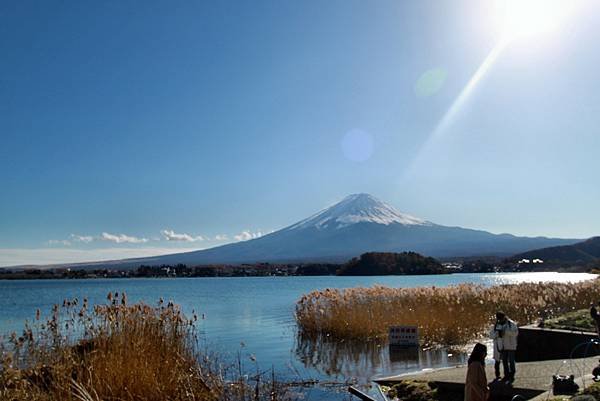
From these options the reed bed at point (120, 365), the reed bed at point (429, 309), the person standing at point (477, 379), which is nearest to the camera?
the person standing at point (477, 379)

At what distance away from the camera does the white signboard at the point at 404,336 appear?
52.2ft

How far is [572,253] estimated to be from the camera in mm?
123750

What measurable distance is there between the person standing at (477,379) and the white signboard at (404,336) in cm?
1032

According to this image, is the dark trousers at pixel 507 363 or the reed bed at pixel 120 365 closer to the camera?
the reed bed at pixel 120 365

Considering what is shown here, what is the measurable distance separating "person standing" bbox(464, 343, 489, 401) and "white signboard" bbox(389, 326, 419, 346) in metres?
10.3

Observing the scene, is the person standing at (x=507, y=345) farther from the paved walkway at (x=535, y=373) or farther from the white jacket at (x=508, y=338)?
the paved walkway at (x=535, y=373)

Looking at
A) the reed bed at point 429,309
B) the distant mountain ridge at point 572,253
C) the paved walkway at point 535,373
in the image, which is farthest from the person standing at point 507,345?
the distant mountain ridge at point 572,253

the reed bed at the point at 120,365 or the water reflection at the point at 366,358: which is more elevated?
the reed bed at the point at 120,365

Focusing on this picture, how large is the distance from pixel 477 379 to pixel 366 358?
910 cm

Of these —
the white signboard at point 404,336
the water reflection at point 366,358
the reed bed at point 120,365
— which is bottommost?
the water reflection at point 366,358

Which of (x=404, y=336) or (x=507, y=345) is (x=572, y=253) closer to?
(x=404, y=336)

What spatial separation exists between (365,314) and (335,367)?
5.62m

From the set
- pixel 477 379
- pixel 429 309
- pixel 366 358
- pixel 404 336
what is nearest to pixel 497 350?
pixel 477 379

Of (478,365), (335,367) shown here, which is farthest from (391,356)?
(478,365)
